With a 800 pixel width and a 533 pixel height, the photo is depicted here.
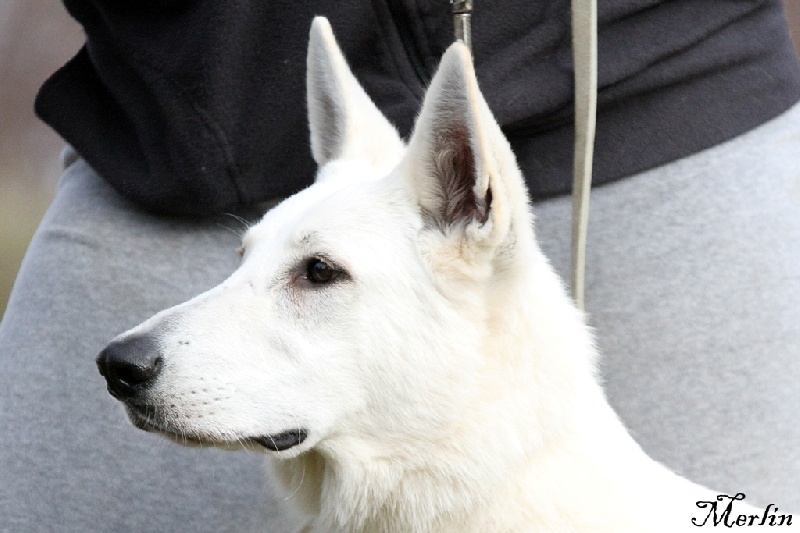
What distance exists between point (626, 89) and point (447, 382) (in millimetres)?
1057

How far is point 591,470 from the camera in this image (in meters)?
1.93

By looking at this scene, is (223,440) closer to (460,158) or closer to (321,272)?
(321,272)

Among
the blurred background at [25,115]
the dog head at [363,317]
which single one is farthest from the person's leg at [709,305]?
the blurred background at [25,115]

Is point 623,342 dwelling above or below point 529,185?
below

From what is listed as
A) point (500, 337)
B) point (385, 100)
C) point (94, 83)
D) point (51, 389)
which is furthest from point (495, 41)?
point (51, 389)

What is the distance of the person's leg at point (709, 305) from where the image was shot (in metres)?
2.47

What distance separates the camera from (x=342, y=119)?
93.6 inches

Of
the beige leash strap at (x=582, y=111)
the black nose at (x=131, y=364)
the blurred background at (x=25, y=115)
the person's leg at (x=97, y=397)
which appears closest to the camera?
the black nose at (x=131, y=364)

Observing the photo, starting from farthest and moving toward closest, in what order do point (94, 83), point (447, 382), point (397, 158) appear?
1. point (94, 83)
2. point (397, 158)
3. point (447, 382)

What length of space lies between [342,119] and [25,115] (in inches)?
171

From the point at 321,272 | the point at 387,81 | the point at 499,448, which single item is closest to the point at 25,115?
the point at 387,81

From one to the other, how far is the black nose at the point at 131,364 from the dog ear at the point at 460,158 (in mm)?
645

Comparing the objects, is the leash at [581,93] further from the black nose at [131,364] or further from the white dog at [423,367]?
the black nose at [131,364]

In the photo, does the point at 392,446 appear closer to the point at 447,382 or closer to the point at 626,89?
the point at 447,382
